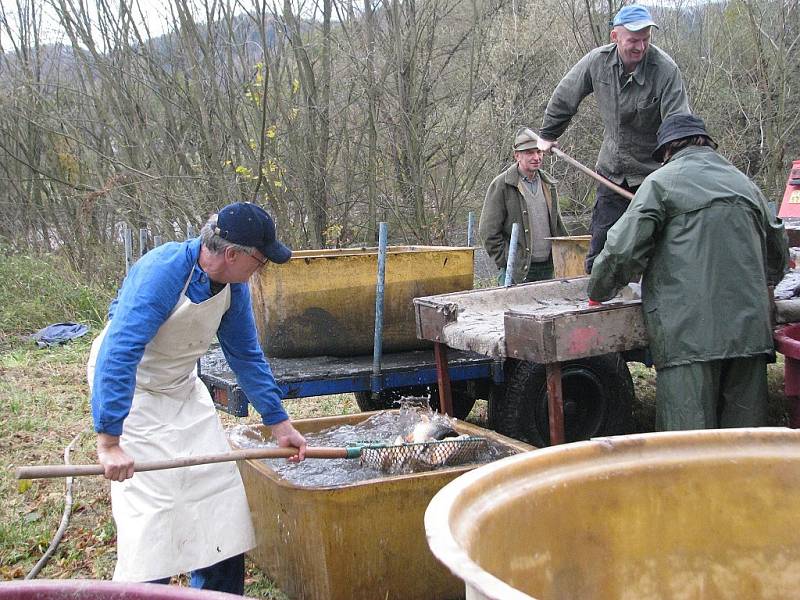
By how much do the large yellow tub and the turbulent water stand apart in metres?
1.86

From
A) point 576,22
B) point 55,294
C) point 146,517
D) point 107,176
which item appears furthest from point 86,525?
point 576,22

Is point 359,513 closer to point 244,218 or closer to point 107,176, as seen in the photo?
point 244,218

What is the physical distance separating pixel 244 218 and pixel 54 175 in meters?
12.7

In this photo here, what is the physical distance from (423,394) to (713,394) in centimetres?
237

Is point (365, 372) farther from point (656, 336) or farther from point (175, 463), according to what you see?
point (175, 463)

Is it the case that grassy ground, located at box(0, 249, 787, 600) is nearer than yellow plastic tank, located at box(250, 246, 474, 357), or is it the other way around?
grassy ground, located at box(0, 249, 787, 600)

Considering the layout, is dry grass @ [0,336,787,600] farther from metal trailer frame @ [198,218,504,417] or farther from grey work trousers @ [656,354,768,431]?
grey work trousers @ [656,354,768,431]

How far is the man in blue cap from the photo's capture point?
319 centimetres

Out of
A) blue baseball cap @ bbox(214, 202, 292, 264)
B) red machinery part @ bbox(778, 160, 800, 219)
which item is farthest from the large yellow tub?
red machinery part @ bbox(778, 160, 800, 219)

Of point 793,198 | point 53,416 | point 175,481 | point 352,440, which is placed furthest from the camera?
point 793,198

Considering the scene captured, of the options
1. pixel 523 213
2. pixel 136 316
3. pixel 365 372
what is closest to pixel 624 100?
pixel 523 213

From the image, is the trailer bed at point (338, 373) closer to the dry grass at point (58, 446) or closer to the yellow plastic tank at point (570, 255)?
the dry grass at point (58, 446)

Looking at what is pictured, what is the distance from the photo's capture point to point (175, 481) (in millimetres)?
3463

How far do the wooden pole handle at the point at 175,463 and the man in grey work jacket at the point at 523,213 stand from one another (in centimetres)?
376
